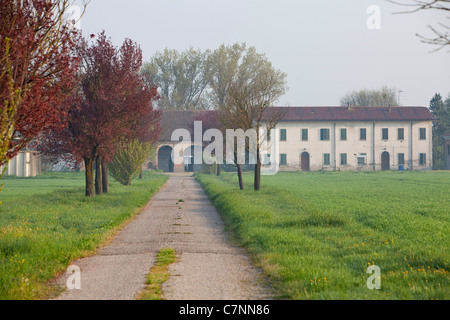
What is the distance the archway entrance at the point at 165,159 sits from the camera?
78.2 m

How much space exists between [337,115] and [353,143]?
4.31m

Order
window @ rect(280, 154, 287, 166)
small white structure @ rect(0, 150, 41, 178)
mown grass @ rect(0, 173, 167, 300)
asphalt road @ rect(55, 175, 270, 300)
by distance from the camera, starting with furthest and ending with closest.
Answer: window @ rect(280, 154, 287, 166) → small white structure @ rect(0, 150, 41, 178) → mown grass @ rect(0, 173, 167, 300) → asphalt road @ rect(55, 175, 270, 300)

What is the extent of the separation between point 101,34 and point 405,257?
2011 cm

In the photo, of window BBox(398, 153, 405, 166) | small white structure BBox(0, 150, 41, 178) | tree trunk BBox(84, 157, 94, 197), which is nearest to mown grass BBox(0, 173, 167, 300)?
tree trunk BBox(84, 157, 94, 197)

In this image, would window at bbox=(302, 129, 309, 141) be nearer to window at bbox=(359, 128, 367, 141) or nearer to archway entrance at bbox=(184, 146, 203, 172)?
window at bbox=(359, 128, 367, 141)

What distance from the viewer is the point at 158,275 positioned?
9.37m

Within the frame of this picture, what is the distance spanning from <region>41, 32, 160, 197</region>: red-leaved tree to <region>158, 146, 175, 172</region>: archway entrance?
50.3 m

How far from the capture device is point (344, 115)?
250 feet

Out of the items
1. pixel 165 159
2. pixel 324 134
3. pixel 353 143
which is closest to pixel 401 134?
pixel 353 143

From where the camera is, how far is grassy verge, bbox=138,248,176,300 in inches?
310

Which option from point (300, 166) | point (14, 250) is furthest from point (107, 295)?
point (300, 166)

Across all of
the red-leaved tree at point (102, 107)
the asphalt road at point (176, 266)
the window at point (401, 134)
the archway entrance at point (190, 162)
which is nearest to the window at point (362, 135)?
the window at point (401, 134)

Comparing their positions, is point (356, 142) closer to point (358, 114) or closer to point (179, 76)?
point (358, 114)

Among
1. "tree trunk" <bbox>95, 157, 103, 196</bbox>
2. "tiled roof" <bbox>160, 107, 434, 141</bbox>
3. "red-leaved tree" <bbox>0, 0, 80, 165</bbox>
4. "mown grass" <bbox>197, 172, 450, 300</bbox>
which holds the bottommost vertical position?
"mown grass" <bbox>197, 172, 450, 300</bbox>
